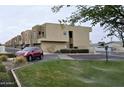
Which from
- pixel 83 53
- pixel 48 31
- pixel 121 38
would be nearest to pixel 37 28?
pixel 48 31

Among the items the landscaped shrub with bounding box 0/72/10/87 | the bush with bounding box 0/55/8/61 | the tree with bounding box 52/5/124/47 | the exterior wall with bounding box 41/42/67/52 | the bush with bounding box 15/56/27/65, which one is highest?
the tree with bounding box 52/5/124/47

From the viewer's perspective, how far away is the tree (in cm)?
1001

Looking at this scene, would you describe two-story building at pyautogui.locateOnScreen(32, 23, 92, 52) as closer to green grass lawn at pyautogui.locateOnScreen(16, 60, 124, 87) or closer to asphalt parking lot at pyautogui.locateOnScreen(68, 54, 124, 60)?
asphalt parking lot at pyautogui.locateOnScreen(68, 54, 124, 60)

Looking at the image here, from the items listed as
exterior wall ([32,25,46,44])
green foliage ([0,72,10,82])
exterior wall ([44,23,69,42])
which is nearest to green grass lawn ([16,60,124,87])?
green foliage ([0,72,10,82])

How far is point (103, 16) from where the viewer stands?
10.1 m

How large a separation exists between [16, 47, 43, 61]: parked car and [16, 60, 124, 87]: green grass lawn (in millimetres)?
271

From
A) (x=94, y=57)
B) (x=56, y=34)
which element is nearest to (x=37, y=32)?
(x=56, y=34)

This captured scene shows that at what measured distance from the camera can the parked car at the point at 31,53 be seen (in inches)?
396

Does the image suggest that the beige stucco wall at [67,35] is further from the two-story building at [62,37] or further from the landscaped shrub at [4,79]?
the landscaped shrub at [4,79]

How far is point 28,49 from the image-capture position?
10.2 m

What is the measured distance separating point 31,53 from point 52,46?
50 centimetres

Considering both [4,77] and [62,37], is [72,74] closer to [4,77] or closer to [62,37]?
[62,37]

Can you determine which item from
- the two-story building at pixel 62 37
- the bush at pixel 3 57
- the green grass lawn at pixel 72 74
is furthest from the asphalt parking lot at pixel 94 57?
the bush at pixel 3 57
